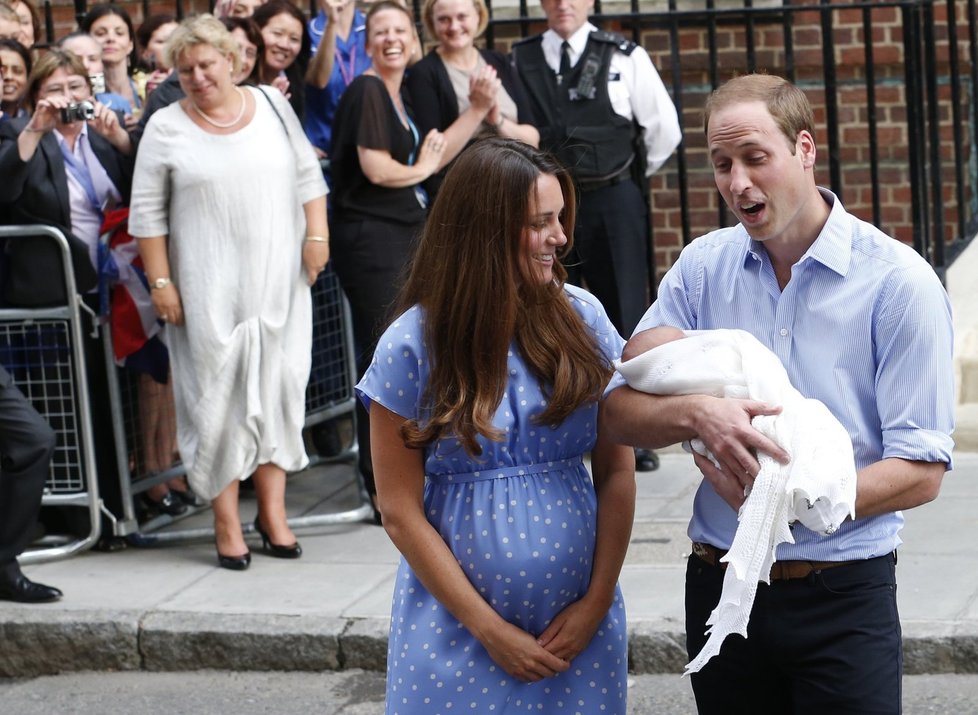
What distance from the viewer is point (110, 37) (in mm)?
7035

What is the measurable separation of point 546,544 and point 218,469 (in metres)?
3.42

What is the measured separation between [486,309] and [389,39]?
367cm

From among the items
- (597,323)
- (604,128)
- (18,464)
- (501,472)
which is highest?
(604,128)

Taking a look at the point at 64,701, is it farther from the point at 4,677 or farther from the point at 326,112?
the point at 326,112

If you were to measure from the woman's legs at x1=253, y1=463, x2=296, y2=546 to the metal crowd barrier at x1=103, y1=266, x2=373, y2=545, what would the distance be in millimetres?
327

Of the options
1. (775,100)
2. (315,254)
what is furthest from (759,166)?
(315,254)

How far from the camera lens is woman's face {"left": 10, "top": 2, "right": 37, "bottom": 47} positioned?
23.5ft

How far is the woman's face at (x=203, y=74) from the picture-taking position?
5766mm

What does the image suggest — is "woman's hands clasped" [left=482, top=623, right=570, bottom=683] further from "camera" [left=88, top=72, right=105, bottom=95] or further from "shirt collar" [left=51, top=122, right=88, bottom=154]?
"camera" [left=88, top=72, right=105, bottom=95]

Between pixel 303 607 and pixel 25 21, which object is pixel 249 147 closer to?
pixel 303 607

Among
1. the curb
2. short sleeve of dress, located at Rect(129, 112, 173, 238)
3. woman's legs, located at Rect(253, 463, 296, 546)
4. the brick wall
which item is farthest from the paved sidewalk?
the brick wall

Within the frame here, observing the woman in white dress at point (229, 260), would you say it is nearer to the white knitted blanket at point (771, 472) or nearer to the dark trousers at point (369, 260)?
the dark trousers at point (369, 260)

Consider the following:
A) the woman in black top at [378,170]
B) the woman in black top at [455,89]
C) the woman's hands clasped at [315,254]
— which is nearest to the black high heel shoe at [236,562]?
the woman in black top at [378,170]

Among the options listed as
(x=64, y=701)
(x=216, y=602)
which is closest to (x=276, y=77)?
(x=216, y=602)
